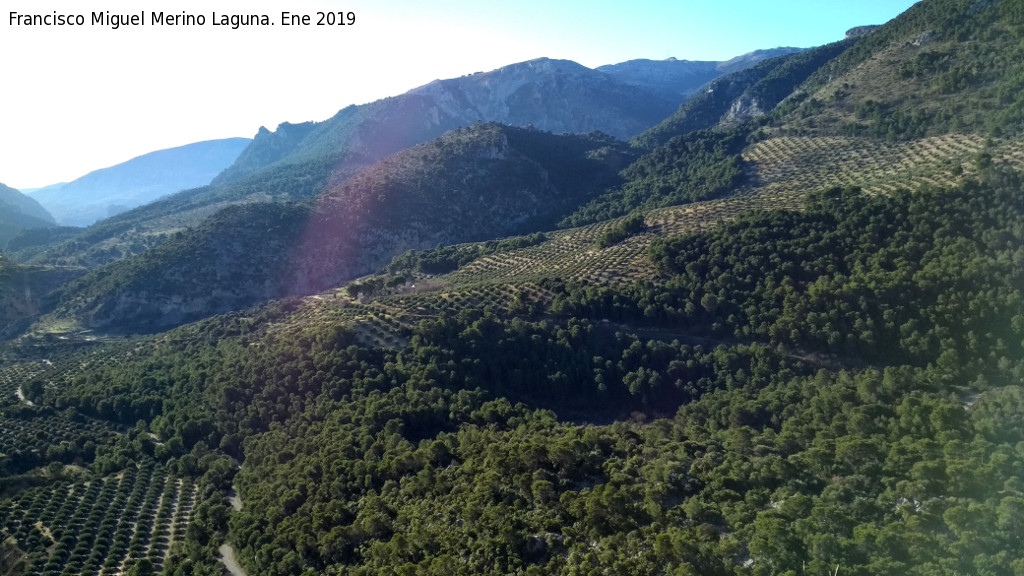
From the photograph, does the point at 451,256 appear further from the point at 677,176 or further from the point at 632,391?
the point at 677,176

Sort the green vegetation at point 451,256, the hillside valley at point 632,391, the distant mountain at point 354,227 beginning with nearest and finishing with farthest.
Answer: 1. the hillside valley at point 632,391
2. the green vegetation at point 451,256
3. the distant mountain at point 354,227

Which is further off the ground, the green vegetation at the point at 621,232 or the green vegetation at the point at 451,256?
the green vegetation at the point at 621,232

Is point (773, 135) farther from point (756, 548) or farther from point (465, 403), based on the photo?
point (756, 548)

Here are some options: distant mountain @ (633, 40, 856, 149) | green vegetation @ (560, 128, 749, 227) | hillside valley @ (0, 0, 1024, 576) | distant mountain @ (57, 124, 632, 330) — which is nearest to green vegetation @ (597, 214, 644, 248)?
hillside valley @ (0, 0, 1024, 576)

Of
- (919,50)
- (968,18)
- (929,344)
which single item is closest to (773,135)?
(919,50)

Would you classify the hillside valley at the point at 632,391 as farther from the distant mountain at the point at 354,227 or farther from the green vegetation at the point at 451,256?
the distant mountain at the point at 354,227

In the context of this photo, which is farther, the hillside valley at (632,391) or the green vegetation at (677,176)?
the green vegetation at (677,176)

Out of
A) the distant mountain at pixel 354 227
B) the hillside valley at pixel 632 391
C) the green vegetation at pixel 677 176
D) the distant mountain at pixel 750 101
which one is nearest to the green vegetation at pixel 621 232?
the hillside valley at pixel 632 391

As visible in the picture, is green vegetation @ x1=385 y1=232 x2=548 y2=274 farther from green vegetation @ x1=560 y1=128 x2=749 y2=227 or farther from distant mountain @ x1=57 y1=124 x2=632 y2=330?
distant mountain @ x1=57 y1=124 x2=632 y2=330
